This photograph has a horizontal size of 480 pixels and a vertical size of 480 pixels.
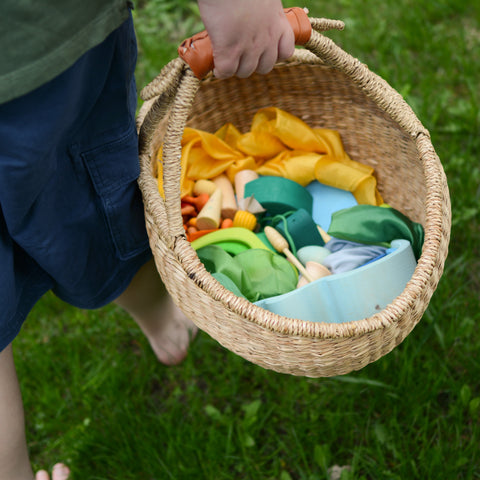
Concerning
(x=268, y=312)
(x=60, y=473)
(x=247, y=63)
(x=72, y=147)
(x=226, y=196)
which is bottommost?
(x=60, y=473)

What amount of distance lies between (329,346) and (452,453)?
0.48m

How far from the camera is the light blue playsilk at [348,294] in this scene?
0.95 meters

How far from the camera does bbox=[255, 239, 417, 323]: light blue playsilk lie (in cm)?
95

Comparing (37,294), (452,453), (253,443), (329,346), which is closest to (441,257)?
(329,346)

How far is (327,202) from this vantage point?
1337 mm

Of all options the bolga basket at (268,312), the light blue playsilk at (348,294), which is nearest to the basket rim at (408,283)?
the bolga basket at (268,312)

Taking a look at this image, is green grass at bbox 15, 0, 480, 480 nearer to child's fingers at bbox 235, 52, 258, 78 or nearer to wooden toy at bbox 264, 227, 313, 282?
wooden toy at bbox 264, 227, 313, 282

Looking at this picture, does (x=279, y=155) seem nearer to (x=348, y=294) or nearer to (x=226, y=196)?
(x=226, y=196)

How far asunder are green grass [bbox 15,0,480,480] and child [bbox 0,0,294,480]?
193 millimetres

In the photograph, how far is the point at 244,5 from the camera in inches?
26.0

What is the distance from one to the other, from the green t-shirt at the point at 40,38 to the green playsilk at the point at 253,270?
17.4 inches

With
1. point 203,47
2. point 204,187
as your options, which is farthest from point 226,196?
point 203,47

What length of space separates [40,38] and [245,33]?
259 millimetres

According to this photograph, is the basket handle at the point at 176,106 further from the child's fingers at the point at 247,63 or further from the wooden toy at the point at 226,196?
→ the wooden toy at the point at 226,196
